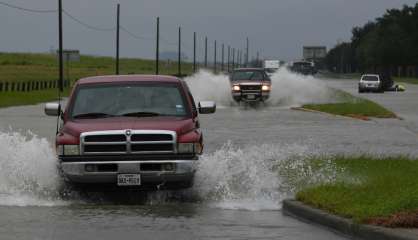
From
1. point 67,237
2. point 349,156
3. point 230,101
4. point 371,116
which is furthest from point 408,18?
point 67,237

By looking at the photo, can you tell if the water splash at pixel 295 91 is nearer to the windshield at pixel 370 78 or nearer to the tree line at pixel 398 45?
the windshield at pixel 370 78

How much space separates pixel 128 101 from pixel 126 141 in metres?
1.27

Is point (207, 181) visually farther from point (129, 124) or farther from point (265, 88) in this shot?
point (265, 88)

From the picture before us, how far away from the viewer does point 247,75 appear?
4494 cm

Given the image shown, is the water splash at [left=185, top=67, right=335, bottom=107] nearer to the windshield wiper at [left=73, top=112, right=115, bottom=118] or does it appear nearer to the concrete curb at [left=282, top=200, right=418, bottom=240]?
the windshield wiper at [left=73, top=112, right=115, bottom=118]

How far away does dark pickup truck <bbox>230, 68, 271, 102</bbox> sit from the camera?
1732 inches

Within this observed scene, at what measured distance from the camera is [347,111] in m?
37.1

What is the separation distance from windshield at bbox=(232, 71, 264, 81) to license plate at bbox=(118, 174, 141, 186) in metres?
33.1

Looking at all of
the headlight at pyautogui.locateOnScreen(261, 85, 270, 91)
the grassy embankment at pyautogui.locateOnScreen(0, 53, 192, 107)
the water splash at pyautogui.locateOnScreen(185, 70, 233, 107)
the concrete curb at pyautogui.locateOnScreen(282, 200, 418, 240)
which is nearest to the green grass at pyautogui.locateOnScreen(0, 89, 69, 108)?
the water splash at pyautogui.locateOnScreen(185, 70, 233, 107)

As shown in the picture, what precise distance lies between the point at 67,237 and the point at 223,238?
1583 mm

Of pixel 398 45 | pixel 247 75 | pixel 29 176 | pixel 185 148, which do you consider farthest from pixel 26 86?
pixel 398 45

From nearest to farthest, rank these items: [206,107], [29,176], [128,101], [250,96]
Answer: [128,101] < [29,176] < [206,107] < [250,96]

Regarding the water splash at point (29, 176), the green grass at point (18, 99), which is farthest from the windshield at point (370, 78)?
the water splash at point (29, 176)

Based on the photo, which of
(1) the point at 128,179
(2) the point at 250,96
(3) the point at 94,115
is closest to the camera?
(1) the point at 128,179
